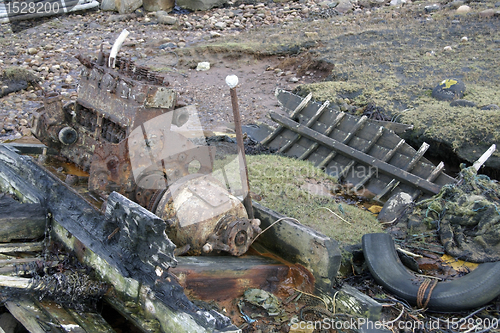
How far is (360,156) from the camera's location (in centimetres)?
745

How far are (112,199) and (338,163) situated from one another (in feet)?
15.3

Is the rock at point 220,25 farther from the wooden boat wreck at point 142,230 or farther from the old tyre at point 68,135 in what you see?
the old tyre at point 68,135

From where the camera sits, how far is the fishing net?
5383 mm

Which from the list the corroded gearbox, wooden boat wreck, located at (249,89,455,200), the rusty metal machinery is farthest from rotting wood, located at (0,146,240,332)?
wooden boat wreck, located at (249,89,455,200)

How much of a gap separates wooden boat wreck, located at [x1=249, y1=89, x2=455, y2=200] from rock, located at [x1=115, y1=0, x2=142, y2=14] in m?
9.30

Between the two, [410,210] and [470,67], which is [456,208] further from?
[470,67]

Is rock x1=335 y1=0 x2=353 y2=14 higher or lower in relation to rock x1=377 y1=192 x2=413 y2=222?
higher

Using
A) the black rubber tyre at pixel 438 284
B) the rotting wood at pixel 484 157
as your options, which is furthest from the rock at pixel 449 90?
the black rubber tyre at pixel 438 284

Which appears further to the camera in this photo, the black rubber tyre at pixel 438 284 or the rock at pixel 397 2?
the rock at pixel 397 2

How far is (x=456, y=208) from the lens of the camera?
580 cm

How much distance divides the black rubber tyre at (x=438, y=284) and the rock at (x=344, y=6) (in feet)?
40.9

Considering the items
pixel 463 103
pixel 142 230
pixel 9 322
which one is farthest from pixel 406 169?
pixel 9 322

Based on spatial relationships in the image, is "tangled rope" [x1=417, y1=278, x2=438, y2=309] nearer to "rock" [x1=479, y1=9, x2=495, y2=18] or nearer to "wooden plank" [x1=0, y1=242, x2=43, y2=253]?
"wooden plank" [x1=0, y1=242, x2=43, y2=253]

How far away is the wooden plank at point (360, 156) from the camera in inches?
267
